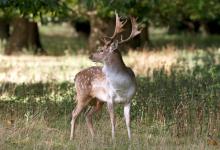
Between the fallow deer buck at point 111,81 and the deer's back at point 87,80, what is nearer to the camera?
the fallow deer buck at point 111,81

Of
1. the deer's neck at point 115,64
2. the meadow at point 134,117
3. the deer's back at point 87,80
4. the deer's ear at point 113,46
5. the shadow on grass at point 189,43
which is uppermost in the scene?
the deer's ear at point 113,46

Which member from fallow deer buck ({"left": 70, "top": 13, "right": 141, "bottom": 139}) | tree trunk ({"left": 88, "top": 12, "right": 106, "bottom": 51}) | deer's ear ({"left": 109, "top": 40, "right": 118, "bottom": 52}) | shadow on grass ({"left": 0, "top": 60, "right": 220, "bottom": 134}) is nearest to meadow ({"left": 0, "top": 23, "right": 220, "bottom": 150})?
shadow on grass ({"left": 0, "top": 60, "right": 220, "bottom": 134})

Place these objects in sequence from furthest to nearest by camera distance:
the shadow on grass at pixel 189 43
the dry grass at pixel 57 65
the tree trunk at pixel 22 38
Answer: the shadow on grass at pixel 189 43 < the tree trunk at pixel 22 38 < the dry grass at pixel 57 65

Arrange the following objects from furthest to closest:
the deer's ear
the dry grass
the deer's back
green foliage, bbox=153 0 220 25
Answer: green foliage, bbox=153 0 220 25 → the dry grass → the deer's back → the deer's ear

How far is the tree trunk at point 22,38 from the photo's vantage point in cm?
2788

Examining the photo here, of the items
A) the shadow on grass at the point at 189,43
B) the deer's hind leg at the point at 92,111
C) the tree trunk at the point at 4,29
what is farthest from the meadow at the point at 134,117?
the tree trunk at the point at 4,29

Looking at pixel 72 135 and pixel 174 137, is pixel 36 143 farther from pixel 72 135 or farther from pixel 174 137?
pixel 174 137

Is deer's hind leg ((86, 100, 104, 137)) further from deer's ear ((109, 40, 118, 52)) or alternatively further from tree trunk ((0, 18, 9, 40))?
tree trunk ((0, 18, 9, 40))

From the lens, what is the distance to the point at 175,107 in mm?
11953

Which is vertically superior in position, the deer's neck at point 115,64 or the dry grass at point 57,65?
the deer's neck at point 115,64

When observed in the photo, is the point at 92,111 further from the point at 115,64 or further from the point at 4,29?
the point at 4,29

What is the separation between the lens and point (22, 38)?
93.4ft

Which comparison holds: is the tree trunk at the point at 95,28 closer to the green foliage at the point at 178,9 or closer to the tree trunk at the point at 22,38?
the tree trunk at the point at 22,38

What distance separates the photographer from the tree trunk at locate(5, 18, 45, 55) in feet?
91.5
